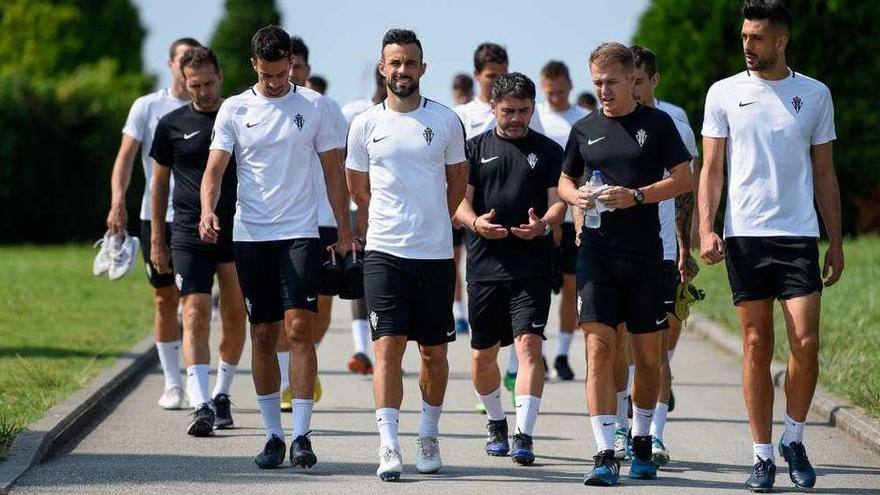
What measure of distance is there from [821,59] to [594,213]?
22562 millimetres

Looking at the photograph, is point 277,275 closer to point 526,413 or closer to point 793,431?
point 526,413

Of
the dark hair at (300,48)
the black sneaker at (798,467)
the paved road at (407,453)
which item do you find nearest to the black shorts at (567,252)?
the paved road at (407,453)

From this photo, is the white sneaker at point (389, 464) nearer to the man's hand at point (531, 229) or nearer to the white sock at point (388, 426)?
the white sock at point (388, 426)

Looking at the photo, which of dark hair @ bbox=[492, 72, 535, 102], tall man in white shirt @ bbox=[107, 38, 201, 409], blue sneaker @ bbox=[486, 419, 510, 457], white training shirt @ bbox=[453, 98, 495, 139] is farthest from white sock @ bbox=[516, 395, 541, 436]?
tall man in white shirt @ bbox=[107, 38, 201, 409]

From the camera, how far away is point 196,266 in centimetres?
1124

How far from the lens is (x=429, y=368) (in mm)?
9578

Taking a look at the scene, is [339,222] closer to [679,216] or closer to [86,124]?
[679,216]

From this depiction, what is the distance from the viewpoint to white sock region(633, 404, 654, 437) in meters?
9.30

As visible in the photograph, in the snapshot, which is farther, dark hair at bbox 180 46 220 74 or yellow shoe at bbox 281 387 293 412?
yellow shoe at bbox 281 387 293 412

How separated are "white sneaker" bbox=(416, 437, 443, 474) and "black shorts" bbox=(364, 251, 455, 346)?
19.2 inches

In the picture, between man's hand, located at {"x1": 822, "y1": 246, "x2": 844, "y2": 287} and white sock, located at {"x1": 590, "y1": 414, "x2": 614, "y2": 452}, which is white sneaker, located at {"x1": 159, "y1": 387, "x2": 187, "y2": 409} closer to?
white sock, located at {"x1": 590, "y1": 414, "x2": 614, "y2": 452}

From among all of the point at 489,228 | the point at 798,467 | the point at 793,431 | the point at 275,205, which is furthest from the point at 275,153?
the point at 798,467

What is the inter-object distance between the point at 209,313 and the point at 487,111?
7.83 ft

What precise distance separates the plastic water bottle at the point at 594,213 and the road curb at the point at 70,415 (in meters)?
2.95
